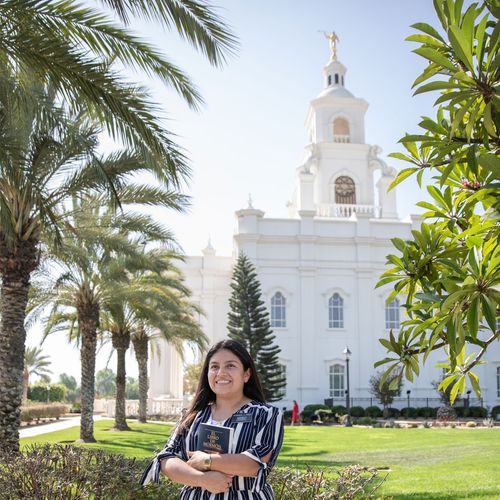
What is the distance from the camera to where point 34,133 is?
35.8 feet

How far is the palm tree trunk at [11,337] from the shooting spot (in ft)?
38.1

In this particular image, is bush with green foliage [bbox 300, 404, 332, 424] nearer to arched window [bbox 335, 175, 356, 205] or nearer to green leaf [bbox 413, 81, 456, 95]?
arched window [bbox 335, 175, 356, 205]

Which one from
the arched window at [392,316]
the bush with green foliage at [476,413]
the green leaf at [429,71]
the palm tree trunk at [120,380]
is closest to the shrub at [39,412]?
the palm tree trunk at [120,380]

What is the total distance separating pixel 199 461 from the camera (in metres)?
3.24

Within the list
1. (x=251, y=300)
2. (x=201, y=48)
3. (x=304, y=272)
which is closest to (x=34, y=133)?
(x=201, y=48)

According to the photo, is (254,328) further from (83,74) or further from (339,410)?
(83,74)

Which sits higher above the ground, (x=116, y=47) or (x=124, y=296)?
(x=116, y=47)

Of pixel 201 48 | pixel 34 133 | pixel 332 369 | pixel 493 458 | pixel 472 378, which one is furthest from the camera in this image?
pixel 332 369

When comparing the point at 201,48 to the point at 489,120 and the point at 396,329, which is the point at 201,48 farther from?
the point at 396,329

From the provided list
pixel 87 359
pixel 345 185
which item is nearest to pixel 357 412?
pixel 345 185

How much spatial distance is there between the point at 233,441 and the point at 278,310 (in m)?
38.3

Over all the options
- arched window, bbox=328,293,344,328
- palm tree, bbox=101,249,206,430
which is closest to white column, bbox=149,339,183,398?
arched window, bbox=328,293,344,328

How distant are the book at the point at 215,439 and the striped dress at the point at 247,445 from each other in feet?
0.17

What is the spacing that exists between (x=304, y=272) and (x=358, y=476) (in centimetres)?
3591
